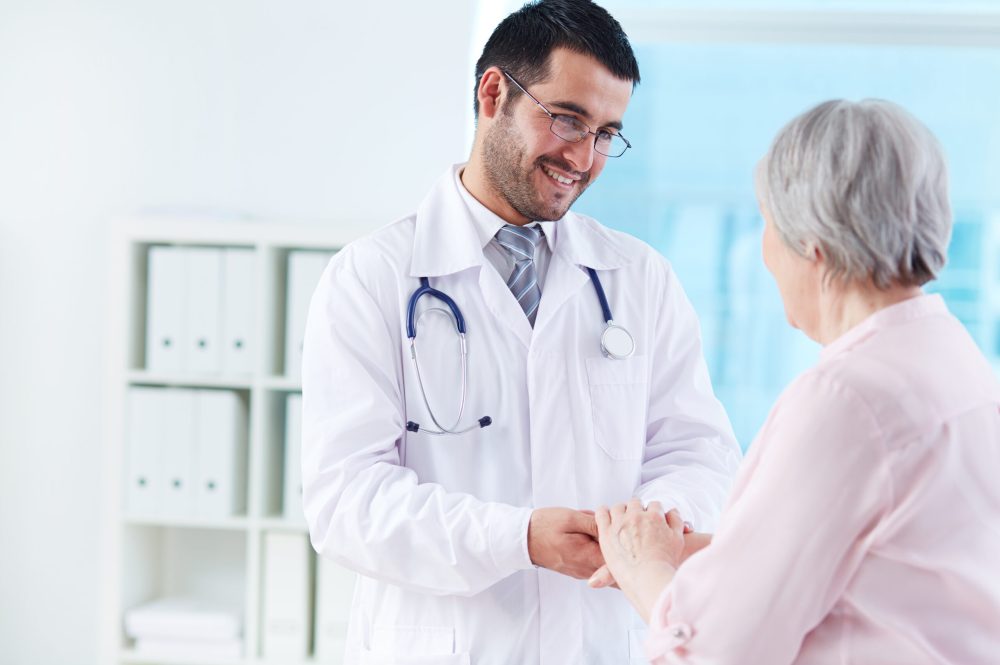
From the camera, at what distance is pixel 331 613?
8.85 feet

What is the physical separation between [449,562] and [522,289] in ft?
1.54

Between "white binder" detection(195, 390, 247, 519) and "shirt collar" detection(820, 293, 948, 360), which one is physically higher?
"shirt collar" detection(820, 293, 948, 360)

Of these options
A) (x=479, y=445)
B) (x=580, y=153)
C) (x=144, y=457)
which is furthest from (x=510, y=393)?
(x=144, y=457)

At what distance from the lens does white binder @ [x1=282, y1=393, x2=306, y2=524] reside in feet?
8.80

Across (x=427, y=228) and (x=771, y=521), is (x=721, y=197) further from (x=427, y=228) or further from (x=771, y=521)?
(x=771, y=521)

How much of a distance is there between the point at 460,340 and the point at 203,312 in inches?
54.6

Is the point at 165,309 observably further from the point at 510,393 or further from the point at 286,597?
the point at 510,393

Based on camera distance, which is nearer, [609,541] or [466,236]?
[609,541]

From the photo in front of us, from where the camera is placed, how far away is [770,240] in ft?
3.60

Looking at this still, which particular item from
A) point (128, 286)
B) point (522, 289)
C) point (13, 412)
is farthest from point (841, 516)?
point (13, 412)

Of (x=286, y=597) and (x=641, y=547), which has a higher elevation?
(x=641, y=547)

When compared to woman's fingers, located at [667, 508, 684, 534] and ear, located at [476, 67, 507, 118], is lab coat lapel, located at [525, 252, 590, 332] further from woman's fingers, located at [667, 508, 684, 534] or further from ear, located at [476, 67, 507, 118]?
woman's fingers, located at [667, 508, 684, 534]

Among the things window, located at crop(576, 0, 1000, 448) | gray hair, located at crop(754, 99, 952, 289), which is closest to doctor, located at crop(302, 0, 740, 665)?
gray hair, located at crop(754, 99, 952, 289)

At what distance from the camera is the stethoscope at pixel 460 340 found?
1507 millimetres
